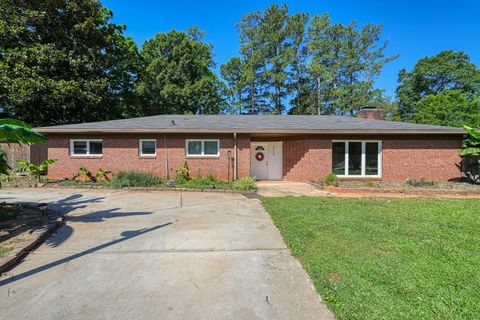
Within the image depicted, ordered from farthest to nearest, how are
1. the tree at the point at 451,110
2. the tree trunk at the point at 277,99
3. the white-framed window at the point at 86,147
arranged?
1. the tree trunk at the point at 277,99
2. the tree at the point at 451,110
3. the white-framed window at the point at 86,147

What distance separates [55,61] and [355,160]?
21159mm

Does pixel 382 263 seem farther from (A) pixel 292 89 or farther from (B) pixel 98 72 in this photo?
(A) pixel 292 89

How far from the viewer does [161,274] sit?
13.0ft

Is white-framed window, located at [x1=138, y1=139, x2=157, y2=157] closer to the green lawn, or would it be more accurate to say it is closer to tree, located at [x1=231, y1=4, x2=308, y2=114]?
the green lawn

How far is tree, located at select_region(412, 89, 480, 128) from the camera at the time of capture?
30.6 metres

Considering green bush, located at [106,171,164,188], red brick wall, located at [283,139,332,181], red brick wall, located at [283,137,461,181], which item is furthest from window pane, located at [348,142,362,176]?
green bush, located at [106,171,164,188]

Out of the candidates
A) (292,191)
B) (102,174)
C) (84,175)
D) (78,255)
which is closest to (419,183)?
(292,191)

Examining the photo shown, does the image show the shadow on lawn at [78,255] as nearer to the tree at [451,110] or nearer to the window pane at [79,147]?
the window pane at [79,147]

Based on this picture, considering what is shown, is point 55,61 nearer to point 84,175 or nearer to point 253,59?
point 84,175

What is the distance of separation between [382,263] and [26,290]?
4794mm

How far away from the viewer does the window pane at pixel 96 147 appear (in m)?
14.2

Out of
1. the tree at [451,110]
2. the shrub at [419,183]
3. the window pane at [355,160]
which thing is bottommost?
the shrub at [419,183]

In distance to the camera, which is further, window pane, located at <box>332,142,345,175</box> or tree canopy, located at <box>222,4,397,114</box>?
tree canopy, located at <box>222,4,397,114</box>

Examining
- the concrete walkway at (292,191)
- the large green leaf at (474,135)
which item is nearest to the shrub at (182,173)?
the concrete walkway at (292,191)
